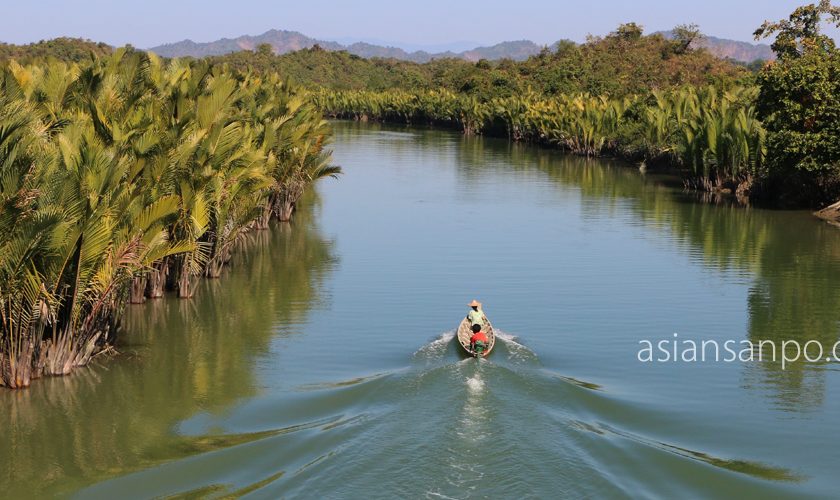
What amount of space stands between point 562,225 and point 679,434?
A: 18.5 m

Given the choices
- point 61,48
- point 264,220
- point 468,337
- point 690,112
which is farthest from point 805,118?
point 61,48

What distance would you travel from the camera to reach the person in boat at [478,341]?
13570 mm

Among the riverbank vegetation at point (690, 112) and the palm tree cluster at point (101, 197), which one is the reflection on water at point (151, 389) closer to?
the palm tree cluster at point (101, 197)

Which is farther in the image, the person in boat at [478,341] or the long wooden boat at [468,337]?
the long wooden boat at [468,337]

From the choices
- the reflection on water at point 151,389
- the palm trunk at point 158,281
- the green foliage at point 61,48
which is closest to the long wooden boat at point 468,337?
the reflection on water at point 151,389

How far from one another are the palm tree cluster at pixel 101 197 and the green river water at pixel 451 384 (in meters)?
0.77

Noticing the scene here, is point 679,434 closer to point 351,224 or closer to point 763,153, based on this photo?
point 351,224

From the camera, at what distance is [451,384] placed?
12.3 m

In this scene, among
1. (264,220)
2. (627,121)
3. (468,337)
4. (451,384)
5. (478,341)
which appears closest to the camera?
(451,384)

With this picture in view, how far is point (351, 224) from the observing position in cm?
2975

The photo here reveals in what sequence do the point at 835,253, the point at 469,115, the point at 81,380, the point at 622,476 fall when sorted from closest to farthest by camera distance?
the point at 622,476 → the point at 81,380 → the point at 835,253 → the point at 469,115

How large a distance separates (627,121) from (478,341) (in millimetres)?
39972

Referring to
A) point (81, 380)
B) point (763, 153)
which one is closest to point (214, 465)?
point (81, 380)

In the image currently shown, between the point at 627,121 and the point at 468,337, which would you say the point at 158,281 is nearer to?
the point at 468,337
